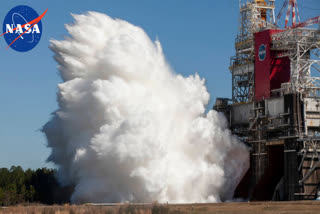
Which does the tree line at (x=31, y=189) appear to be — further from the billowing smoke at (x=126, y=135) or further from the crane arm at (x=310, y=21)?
the crane arm at (x=310, y=21)

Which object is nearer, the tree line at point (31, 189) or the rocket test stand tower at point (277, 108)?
the rocket test stand tower at point (277, 108)

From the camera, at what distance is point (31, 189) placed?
110m

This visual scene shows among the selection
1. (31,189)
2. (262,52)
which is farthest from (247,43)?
(31,189)

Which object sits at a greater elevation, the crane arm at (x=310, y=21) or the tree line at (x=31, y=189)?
the crane arm at (x=310, y=21)

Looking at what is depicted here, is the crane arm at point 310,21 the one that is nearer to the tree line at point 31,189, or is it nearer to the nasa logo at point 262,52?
the nasa logo at point 262,52

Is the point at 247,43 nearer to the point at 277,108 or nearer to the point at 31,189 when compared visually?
the point at 277,108

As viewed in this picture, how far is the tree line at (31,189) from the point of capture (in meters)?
97.4

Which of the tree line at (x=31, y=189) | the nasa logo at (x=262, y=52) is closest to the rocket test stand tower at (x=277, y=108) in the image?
the nasa logo at (x=262, y=52)

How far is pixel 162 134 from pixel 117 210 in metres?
27.2

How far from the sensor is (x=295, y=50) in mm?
84625

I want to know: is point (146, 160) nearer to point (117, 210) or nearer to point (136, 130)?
point (136, 130)

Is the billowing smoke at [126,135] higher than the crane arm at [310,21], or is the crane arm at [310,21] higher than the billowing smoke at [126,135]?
the crane arm at [310,21]

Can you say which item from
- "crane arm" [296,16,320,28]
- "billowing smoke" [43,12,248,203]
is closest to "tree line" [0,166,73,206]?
"billowing smoke" [43,12,248,203]

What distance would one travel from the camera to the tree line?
97.4 meters
